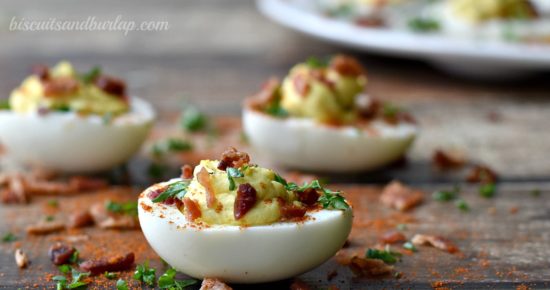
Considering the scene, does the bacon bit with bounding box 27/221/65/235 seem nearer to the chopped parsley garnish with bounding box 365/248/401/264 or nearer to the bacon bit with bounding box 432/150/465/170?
the chopped parsley garnish with bounding box 365/248/401/264

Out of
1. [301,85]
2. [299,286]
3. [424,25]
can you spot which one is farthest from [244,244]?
[424,25]

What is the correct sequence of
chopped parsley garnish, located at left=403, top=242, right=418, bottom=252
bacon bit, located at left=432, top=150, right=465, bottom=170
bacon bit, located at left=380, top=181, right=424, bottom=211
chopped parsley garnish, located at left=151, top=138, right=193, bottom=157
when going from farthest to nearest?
chopped parsley garnish, located at left=151, top=138, right=193, bottom=157, bacon bit, located at left=432, top=150, right=465, bottom=170, bacon bit, located at left=380, top=181, right=424, bottom=211, chopped parsley garnish, located at left=403, top=242, right=418, bottom=252

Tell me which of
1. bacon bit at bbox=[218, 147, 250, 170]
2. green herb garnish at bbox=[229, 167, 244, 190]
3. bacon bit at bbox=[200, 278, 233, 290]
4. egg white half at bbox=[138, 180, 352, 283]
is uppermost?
bacon bit at bbox=[218, 147, 250, 170]

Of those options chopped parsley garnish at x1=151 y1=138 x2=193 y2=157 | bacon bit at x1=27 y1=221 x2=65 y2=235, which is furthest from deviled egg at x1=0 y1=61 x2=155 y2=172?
bacon bit at x1=27 y1=221 x2=65 y2=235

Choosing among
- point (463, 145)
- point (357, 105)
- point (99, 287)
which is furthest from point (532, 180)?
point (99, 287)

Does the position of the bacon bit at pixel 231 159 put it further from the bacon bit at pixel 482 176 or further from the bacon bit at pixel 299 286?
the bacon bit at pixel 482 176

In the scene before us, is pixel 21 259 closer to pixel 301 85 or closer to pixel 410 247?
pixel 410 247

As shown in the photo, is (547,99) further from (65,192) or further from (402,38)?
(65,192)
